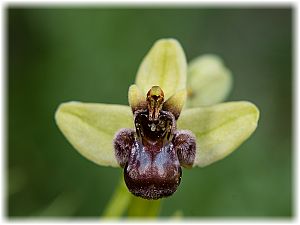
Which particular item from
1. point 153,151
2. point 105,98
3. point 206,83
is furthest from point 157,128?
point 105,98

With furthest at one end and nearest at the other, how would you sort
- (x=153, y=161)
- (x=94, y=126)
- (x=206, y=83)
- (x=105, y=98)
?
(x=105, y=98)
(x=206, y=83)
(x=94, y=126)
(x=153, y=161)

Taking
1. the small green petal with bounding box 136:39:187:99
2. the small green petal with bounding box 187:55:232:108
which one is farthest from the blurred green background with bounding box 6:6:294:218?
the small green petal with bounding box 136:39:187:99

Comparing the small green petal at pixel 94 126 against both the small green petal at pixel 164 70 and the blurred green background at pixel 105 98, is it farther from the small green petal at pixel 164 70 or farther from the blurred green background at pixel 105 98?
the blurred green background at pixel 105 98

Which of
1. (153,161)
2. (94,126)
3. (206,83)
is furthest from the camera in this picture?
(206,83)

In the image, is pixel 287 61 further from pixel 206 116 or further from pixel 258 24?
pixel 206 116

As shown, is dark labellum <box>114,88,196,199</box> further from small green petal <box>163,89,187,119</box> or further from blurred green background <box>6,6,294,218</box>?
blurred green background <box>6,6,294,218</box>

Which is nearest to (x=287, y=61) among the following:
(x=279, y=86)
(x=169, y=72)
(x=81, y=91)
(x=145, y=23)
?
(x=279, y=86)

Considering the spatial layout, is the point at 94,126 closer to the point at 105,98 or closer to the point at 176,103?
the point at 176,103
